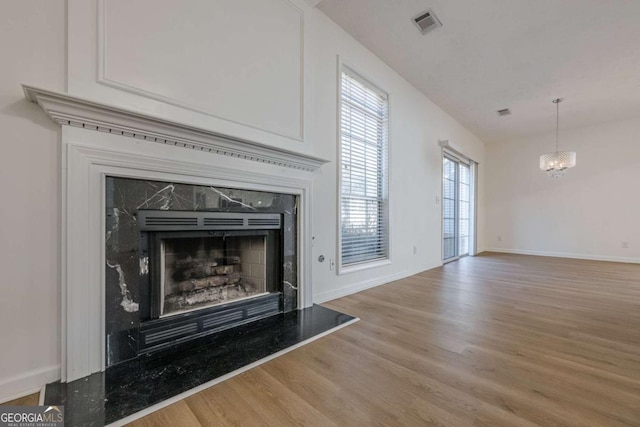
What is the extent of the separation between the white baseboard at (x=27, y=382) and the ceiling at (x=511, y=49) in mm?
3409

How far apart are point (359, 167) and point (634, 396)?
2.75 m

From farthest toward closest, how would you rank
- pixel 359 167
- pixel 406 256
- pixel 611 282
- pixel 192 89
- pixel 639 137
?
pixel 639 137, pixel 406 256, pixel 611 282, pixel 359 167, pixel 192 89

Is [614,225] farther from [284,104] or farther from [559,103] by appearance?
[284,104]

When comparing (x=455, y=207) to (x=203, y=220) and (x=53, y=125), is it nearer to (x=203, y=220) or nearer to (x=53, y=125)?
(x=203, y=220)

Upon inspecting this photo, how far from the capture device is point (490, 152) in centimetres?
725

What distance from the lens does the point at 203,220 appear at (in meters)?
1.90

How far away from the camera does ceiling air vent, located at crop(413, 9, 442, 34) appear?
2.68 m

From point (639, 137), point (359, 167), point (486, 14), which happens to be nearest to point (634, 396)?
point (359, 167)

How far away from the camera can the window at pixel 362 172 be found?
3164mm

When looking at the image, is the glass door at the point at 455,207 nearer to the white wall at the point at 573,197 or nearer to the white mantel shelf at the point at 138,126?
the white wall at the point at 573,197

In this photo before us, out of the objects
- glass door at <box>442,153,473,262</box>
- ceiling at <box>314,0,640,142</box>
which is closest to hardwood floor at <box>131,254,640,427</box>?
glass door at <box>442,153,473,262</box>

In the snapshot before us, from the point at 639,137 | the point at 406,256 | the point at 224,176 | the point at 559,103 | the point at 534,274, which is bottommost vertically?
the point at 534,274

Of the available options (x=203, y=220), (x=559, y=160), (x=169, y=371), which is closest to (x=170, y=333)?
(x=169, y=371)
